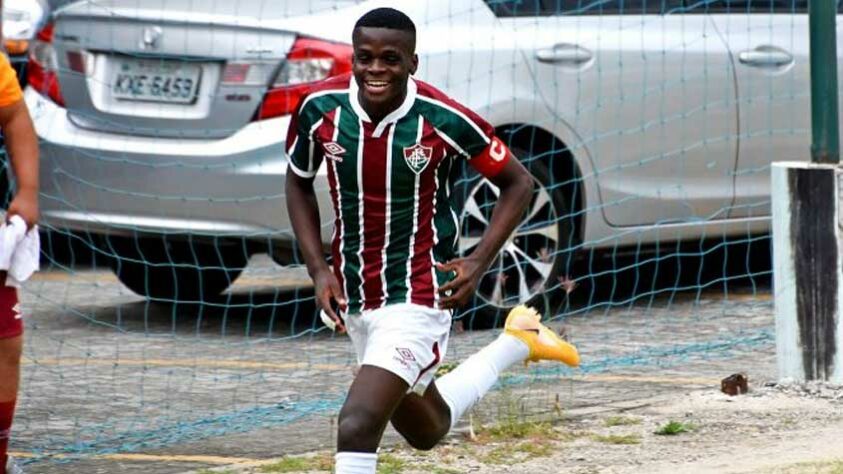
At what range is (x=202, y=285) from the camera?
9.91 metres

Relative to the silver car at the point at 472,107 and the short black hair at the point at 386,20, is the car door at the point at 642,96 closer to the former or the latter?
the silver car at the point at 472,107

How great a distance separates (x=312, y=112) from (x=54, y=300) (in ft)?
16.6

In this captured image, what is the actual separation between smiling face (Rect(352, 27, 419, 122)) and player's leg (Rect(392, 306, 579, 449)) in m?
0.88

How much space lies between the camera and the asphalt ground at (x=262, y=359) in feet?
23.0

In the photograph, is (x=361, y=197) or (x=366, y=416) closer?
(x=366, y=416)

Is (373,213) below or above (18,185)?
below

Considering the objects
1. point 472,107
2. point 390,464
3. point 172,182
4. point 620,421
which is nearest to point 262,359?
point 172,182

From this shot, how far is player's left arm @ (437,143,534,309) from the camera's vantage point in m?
5.49

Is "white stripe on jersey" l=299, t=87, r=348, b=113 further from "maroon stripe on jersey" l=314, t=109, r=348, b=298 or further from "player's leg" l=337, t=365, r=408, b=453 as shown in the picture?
"player's leg" l=337, t=365, r=408, b=453

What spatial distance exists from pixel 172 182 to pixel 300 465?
2569 mm

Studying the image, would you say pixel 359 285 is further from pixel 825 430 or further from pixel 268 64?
pixel 268 64

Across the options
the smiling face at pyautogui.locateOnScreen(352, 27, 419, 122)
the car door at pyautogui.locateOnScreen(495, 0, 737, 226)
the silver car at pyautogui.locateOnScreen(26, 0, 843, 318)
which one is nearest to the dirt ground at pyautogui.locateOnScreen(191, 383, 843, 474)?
the smiling face at pyautogui.locateOnScreen(352, 27, 419, 122)

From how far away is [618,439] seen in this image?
6.75m

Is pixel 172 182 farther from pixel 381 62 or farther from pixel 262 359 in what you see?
pixel 381 62
